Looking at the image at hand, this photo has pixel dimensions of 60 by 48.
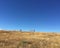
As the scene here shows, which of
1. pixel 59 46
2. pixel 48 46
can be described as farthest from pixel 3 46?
pixel 59 46

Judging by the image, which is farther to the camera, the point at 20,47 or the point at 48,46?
the point at 48,46

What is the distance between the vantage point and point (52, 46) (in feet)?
48.1

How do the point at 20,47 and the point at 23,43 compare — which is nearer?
the point at 20,47

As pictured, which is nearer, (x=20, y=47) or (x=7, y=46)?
(x=20, y=47)

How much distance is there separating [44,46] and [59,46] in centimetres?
153

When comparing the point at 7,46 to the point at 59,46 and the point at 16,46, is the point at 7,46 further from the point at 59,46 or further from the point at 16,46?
the point at 59,46

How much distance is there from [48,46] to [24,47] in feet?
7.63

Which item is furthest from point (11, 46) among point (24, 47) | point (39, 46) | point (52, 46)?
point (52, 46)

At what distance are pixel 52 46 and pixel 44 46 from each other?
87 centimetres

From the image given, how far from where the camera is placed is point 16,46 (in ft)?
45.4

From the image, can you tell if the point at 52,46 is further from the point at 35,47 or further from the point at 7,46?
the point at 7,46

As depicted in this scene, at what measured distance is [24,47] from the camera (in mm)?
13656

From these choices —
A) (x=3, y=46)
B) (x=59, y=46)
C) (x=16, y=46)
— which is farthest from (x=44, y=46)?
(x=3, y=46)

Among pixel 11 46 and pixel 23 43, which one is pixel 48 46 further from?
pixel 11 46
